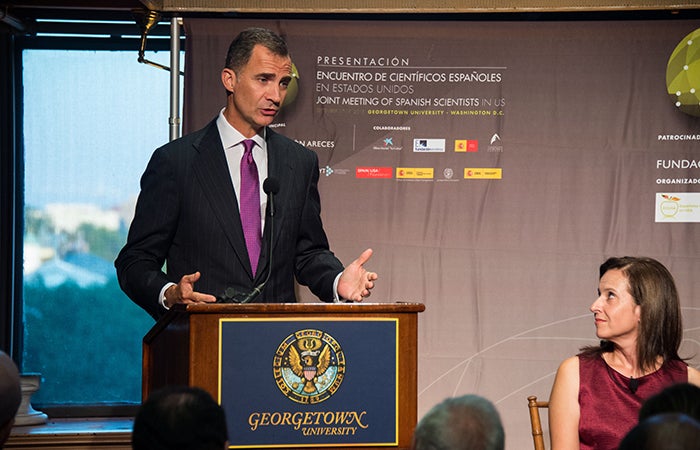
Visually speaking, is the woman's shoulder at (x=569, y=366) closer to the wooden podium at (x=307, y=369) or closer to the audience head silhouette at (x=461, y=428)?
the wooden podium at (x=307, y=369)

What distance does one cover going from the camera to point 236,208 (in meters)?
3.54

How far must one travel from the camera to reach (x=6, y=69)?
245 inches

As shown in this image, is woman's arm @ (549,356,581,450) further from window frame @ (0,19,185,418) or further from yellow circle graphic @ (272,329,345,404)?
window frame @ (0,19,185,418)

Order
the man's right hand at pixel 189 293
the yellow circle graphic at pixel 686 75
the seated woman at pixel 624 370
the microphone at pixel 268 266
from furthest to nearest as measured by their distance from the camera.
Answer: the yellow circle graphic at pixel 686 75 < the seated woman at pixel 624 370 < the microphone at pixel 268 266 < the man's right hand at pixel 189 293

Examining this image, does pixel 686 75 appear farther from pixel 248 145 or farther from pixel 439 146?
pixel 248 145

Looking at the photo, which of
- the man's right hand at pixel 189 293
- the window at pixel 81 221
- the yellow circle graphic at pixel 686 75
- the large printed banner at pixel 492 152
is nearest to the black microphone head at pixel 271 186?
the man's right hand at pixel 189 293

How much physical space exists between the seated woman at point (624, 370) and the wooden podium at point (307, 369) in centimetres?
83

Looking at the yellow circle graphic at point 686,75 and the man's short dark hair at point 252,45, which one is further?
the yellow circle graphic at point 686,75

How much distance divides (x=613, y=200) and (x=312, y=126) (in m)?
1.65

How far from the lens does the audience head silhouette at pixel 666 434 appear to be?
1.59 meters

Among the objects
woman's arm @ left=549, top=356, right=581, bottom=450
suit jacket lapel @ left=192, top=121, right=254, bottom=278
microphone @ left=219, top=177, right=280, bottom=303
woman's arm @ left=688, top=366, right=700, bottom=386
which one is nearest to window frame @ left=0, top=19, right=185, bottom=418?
suit jacket lapel @ left=192, top=121, right=254, bottom=278

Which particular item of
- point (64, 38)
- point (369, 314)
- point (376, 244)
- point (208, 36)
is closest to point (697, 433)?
point (369, 314)

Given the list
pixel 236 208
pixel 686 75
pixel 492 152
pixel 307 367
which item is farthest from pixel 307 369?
pixel 686 75

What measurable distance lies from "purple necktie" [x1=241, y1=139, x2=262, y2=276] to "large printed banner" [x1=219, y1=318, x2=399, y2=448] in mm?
846
